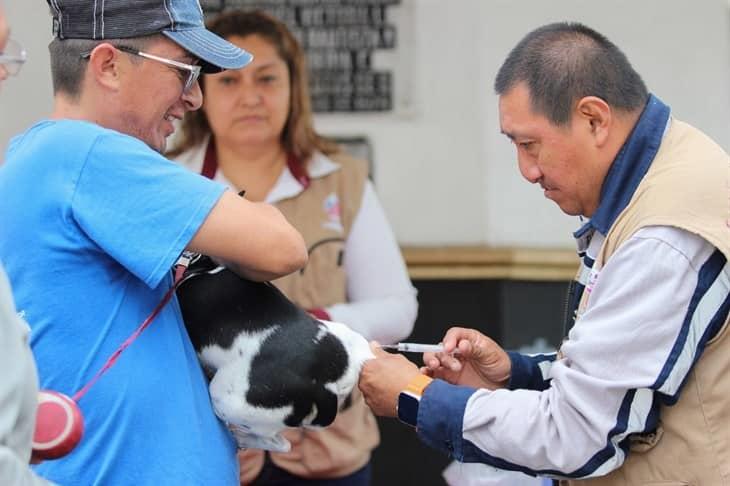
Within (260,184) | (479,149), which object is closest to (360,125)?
(479,149)

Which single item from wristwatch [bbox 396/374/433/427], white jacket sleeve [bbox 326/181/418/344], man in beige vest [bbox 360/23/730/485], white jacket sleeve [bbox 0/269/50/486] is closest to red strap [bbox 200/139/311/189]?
white jacket sleeve [bbox 326/181/418/344]

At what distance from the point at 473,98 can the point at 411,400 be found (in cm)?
259

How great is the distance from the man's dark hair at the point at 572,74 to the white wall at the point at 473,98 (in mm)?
2314

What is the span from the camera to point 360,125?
483cm

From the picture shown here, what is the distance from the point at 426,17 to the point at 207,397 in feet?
9.59

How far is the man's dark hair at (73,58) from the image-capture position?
2.17m

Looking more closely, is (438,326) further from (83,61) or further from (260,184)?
(83,61)

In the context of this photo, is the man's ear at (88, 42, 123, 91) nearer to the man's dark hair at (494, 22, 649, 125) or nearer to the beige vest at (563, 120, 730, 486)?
the man's dark hair at (494, 22, 649, 125)

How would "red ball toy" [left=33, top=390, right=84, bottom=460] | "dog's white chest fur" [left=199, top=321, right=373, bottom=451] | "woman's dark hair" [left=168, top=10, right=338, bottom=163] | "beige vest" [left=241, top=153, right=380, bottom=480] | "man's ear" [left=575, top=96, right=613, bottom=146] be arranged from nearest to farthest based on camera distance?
"red ball toy" [left=33, top=390, right=84, bottom=460] → "dog's white chest fur" [left=199, top=321, right=373, bottom=451] → "man's ear" [left=575, top=96, right=613, bottom=146] → "beige vest" [left=241, top=153, right=380, bottom=480] → "woman's dark hair" [left=168, top=10, right=338, bottom=163]

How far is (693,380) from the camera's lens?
2.23 m

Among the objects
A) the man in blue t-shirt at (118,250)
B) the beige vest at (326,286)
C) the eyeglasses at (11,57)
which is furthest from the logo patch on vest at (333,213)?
the eyeglasses at (11,57)

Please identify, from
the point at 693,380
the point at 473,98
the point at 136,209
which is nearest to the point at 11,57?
the point at 136,209

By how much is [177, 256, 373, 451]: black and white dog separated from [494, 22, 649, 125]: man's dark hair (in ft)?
2.05

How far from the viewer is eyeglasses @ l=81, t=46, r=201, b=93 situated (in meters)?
2.18
